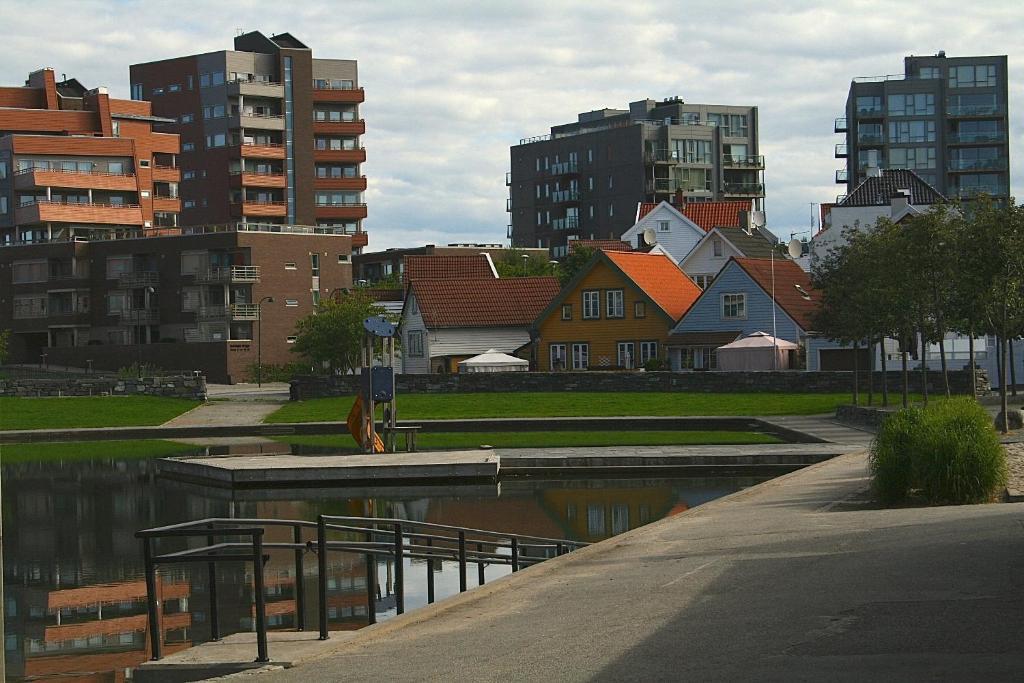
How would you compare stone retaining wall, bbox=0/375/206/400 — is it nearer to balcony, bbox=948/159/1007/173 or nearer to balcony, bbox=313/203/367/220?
balcony, bbox=313/203/367/220

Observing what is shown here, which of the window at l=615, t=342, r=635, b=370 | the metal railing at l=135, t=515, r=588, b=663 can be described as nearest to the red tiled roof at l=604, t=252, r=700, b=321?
the window at l=615, t=342, r=635, b=370

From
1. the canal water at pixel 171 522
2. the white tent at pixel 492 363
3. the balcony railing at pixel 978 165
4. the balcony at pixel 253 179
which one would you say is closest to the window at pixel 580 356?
the white tent at pixel 492 363

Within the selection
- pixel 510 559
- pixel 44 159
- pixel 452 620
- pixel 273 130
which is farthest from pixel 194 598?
pixel 273 130

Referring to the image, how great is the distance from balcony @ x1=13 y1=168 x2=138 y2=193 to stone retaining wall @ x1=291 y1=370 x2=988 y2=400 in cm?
5165

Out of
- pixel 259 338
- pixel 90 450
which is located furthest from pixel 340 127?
pixel 90 450

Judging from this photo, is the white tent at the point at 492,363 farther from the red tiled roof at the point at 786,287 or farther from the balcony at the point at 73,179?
the balcony at the point at 73,179

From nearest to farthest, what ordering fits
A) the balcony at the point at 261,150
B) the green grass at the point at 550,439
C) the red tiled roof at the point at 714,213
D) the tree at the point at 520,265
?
the green grass at the point at 550,439, the red tiled roof at the point at 714,213, the tree at the point at 520,265, the balcony at the point at 261,150

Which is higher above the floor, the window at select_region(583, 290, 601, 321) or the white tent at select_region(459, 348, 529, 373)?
the window at select_region(583, 290, 601, 321)

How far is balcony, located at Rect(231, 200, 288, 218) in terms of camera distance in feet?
410

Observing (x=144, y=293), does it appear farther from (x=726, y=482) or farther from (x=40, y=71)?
(x=726, y=482)

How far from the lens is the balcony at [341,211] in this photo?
425ft

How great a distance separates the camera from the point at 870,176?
9238 centimetres

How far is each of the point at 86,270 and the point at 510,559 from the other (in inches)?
3520

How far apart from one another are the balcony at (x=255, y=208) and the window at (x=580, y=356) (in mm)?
56632
